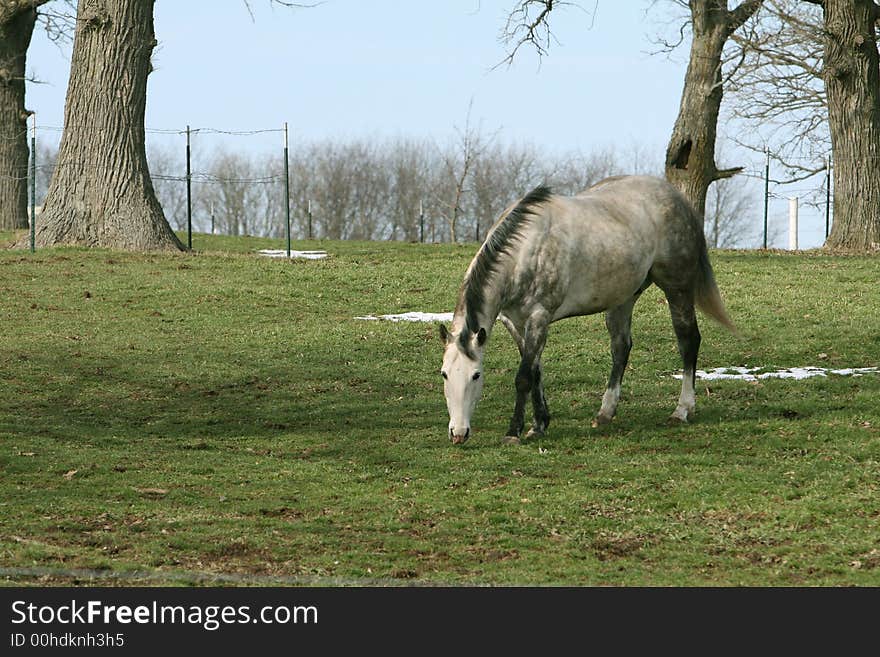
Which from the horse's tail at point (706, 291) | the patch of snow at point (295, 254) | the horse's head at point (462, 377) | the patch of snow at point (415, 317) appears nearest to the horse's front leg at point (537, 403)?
the horse's head at point (462, 377)

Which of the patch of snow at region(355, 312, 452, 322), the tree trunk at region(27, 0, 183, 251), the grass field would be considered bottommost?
the grass field

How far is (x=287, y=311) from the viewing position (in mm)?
17375

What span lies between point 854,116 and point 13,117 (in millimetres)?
19355

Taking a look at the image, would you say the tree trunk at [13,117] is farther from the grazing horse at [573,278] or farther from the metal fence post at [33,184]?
the grazing horse at [573,278]

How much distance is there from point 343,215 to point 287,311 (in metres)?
48.9

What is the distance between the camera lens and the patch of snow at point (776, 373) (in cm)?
1251

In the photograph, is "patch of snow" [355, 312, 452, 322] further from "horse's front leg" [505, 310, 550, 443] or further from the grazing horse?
"horse's front leg" [505, 310, 550, 443]

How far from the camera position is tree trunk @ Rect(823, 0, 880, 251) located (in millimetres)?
23656

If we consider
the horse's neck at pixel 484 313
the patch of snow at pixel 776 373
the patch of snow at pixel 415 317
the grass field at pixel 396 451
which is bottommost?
the grass field at pixel 396 451

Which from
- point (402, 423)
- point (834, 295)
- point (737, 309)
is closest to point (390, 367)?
point (402, 423)

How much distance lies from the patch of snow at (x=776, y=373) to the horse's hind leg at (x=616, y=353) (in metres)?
2.06

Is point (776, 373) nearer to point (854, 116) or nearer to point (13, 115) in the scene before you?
point (854, 116)

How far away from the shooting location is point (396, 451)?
9.82m

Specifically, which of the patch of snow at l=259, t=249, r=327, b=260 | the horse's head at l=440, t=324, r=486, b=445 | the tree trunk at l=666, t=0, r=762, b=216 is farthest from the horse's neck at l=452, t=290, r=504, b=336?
the tree trunk at l=666, t=0, r=762, b=216
